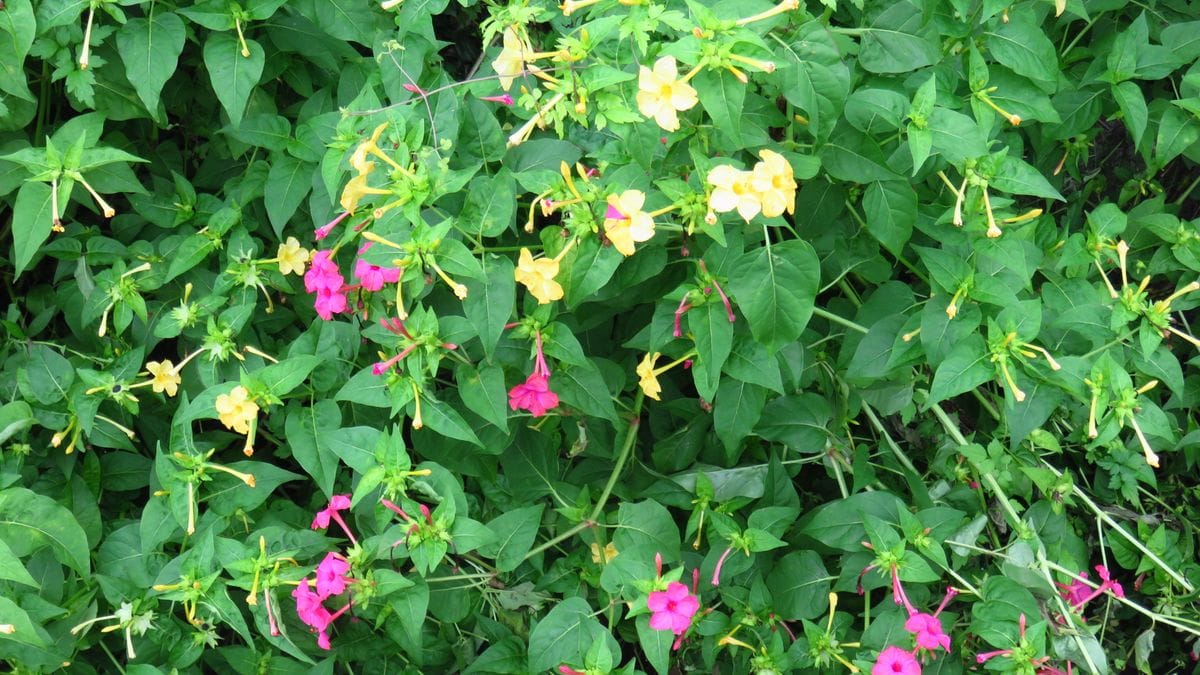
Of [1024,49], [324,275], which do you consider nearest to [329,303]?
[324,275]

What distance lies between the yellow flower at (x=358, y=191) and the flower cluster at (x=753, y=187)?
584 millimetres

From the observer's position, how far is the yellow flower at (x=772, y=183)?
5.86ft

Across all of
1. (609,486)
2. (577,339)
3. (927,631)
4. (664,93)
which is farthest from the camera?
(609,486)

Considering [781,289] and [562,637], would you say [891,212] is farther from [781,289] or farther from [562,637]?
[562,637]

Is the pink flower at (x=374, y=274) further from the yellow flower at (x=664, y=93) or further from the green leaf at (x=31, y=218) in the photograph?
the green leaf at (x=31, y=218)

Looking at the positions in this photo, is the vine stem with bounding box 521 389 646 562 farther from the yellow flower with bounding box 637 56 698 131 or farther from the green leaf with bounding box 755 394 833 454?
the yellow flower with bounding box 637 56 698 131

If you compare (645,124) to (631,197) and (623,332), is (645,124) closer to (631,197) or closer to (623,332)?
(631,197)

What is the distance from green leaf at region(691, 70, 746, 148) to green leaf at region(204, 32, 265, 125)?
110cm

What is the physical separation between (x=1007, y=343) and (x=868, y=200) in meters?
0.39

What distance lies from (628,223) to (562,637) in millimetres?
916

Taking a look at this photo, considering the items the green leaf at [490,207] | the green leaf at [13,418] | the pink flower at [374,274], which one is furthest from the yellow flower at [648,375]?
the green leaf at [13,418]

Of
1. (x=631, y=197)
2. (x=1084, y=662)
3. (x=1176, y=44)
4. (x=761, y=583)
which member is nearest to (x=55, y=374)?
(x=631, y=197)

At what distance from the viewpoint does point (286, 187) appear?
245 centimetres

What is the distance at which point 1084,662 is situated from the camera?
240 cm
